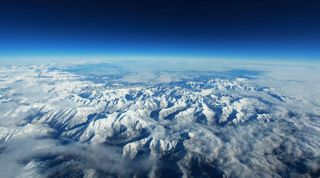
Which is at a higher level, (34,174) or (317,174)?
(317,174)

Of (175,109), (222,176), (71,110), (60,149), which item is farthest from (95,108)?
(222,176)

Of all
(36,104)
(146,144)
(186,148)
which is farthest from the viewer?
(36,104)

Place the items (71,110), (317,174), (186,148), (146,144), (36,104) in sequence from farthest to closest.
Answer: (36,104) < (71,110) < (146,144) < (186,148) < (317,174)

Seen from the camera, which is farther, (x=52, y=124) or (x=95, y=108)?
(x=95, y=108)

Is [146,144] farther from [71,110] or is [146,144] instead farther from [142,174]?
[71,110]

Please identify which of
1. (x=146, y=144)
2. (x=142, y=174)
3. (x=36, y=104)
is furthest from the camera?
(x=36, y=104)

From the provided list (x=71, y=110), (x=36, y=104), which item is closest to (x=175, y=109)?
(x=71, y=110)

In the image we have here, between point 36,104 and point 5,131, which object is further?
point 36,104

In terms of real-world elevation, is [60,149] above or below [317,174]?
below

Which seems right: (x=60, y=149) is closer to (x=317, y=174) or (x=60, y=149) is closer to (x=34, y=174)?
(x=34, y=174)
